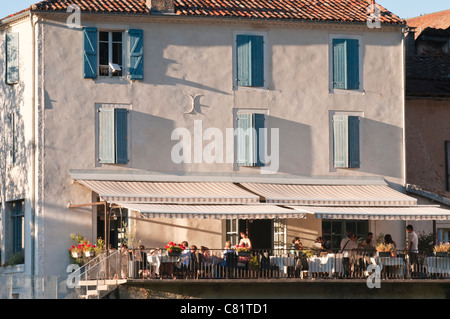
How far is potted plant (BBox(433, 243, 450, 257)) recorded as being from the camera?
41719mm

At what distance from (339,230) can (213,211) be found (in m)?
5.67

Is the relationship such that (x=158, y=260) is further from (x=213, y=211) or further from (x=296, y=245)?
(x=296, y=245)

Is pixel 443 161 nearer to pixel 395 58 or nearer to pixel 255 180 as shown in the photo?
pixel 395 58

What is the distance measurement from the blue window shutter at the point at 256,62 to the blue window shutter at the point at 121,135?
3.95m

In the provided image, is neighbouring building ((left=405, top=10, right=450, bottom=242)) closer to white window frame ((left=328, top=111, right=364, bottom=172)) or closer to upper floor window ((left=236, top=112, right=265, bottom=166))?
white window frame ((left=328, top=111, right=364, bottom=172))

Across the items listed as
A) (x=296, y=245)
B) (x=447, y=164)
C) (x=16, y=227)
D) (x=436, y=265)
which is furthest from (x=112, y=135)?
(x=447, y=164)

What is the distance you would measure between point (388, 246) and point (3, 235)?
36.7 feet

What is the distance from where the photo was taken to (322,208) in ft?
137

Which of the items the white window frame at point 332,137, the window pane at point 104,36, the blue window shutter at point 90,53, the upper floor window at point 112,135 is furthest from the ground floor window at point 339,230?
the window pane at point 104,36

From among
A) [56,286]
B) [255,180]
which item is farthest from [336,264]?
[56,286]

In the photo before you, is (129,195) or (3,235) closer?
(129,195)

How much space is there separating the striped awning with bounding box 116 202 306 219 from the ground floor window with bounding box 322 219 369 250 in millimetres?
3519

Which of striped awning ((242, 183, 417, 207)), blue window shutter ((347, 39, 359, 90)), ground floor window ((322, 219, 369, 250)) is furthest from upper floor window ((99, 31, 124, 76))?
ground floor window ((322, 219, 369, 250))

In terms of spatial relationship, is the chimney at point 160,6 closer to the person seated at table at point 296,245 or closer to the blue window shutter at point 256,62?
the blue window shutter at point 256,62
